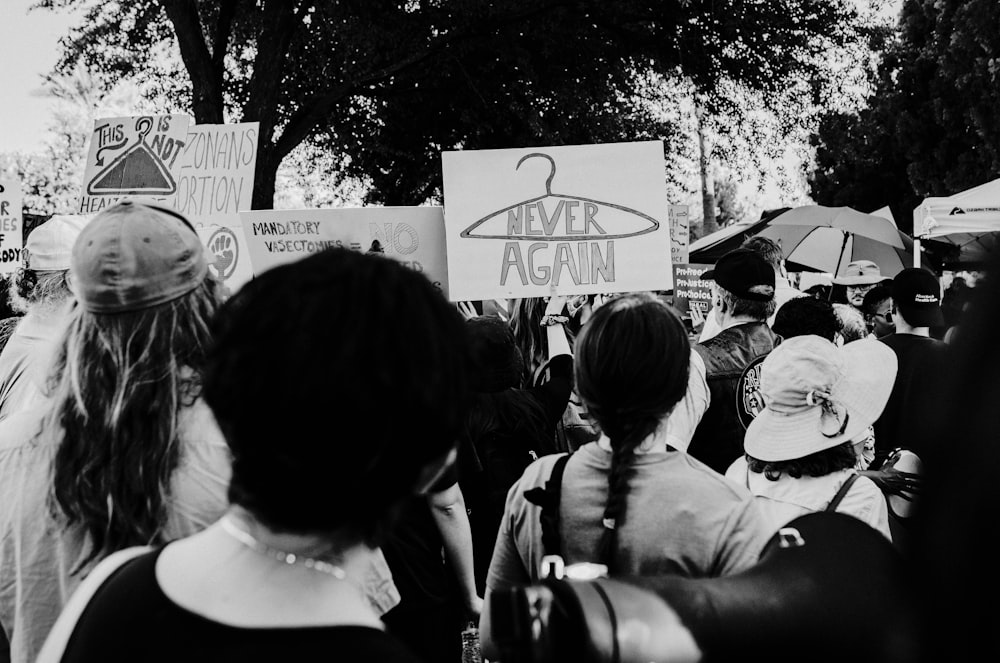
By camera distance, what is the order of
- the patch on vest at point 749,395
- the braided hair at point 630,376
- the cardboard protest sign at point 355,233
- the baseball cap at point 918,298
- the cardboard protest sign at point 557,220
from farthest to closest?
the cardboard protest sign at point 355,233
the cardboard protest sign at point 557,220
the baseball cap at point 918,298
the patch on vest at point 749,395
the braided hair at point 630,376

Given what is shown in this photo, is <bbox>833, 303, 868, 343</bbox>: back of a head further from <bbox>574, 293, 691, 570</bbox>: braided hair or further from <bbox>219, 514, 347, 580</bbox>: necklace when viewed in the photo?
<bbox>219, 514, 347, 580</bbox>: necklace

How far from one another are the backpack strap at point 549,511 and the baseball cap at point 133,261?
0.81 metres

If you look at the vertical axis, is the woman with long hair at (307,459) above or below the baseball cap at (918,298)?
below

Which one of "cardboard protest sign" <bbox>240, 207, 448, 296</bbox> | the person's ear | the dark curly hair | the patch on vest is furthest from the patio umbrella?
the person's ear

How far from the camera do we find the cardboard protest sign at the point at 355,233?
5125 mm

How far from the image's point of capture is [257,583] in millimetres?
999

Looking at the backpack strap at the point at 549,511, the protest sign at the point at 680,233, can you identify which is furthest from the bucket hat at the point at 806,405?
the protest sign at the point at 680,233

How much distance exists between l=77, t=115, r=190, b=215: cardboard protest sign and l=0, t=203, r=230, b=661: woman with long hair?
13.6 feet

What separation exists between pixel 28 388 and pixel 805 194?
3137cm

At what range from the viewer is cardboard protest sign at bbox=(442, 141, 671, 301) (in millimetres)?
4629

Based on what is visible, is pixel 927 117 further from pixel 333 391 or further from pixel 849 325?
pixel 333 391

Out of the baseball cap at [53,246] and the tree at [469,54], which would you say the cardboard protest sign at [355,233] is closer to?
the baseball cap at [53,246]

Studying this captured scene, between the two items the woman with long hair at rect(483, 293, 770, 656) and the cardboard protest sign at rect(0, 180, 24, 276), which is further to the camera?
the cardboard protest sign at rect(0, 180, 24, 276)

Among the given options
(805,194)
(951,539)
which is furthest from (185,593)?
(805,194)
